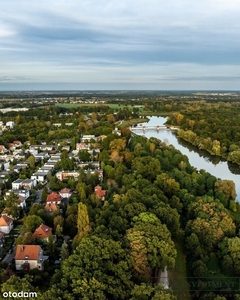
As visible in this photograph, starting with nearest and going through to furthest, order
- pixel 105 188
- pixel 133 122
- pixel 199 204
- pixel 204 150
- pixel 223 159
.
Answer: pixel 199 204 < pixel 105 188 < pixel 223 159 < pixel 204 150 < pixel 133 122

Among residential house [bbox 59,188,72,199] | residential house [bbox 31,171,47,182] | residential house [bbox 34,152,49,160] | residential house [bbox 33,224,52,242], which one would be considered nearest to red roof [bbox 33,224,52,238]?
residential house [bbox 33,224,52,242]

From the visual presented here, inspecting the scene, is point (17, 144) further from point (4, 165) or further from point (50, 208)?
point (50, 208)

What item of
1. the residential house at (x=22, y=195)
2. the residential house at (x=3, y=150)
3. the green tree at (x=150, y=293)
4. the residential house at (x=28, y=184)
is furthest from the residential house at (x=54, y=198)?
the residential house at (x=3, y=150)

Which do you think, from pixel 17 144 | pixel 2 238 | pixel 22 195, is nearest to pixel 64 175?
pixel 22 195

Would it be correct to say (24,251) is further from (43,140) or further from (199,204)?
(43,140)

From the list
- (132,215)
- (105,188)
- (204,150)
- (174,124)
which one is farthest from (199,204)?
(174,124)

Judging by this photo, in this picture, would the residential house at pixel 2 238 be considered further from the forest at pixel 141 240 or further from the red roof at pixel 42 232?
the red roof at pixel 42 232

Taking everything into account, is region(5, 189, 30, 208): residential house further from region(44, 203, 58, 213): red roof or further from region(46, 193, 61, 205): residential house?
region(44, 203, 58, 213): red roof
